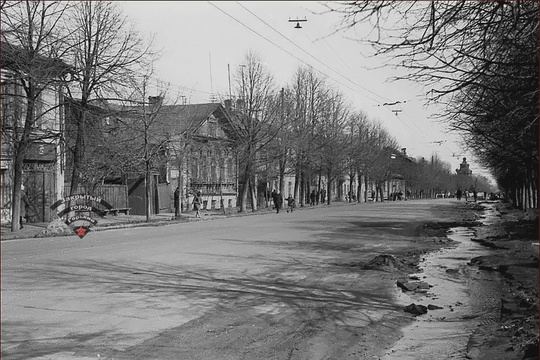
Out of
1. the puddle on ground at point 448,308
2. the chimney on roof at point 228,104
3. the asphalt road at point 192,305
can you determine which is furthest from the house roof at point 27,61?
the chimney on roof at point 228,104

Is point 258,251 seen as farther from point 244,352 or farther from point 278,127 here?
point 278,127

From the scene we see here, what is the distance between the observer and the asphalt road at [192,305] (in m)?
6.52

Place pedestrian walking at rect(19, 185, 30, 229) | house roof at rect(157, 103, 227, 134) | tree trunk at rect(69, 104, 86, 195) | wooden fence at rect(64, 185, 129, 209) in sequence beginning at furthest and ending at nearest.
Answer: house roof at rect(157, 103, 227, 134) → wooden fence at rect(64, 185, 129, 209) → pedestrian walking at rect(19, 185, 30, 229) → tree trunk at rect(69, 104, 86, 195)

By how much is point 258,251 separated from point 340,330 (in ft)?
27.5

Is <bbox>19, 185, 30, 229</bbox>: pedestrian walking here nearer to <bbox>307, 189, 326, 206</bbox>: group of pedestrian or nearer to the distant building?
<bbox>307, 189, 326, 206</bbox>: group of pedestrian

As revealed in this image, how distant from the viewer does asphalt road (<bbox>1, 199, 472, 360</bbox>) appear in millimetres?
6523

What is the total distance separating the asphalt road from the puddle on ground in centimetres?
30

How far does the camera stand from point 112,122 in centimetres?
3084

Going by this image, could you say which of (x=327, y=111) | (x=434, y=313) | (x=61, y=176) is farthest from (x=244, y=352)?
(x=327, y=111)

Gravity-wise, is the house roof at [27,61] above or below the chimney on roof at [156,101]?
below

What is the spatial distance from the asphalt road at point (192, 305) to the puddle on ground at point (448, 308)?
30 cm

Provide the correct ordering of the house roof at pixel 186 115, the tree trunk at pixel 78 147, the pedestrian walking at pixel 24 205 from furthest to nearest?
the house roof at pixel 186 115
the pedestrian walking at pixel 24 205
the tree trunk at pixel 78 147

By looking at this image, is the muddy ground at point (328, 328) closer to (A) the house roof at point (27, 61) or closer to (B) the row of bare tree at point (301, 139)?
(A) the house roof at point (27, 61)

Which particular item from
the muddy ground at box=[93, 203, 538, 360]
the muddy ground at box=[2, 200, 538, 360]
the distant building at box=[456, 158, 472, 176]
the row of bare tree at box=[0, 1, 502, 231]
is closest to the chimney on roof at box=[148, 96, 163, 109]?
the row of bare tree at box=[0, 1, 502, 231]
